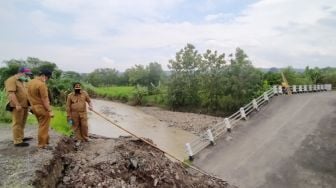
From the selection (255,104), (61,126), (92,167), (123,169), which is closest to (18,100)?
(92,167)

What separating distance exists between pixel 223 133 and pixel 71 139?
545 cm

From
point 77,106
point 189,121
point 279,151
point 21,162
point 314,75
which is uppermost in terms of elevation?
point 314,75

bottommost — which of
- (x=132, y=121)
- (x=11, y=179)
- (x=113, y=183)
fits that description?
(x=132, y=121)

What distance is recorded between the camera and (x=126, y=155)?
8.20 m

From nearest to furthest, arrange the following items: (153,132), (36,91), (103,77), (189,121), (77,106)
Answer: (36,91) → (77,106) → (153,132) → (189,121) → (103,77)

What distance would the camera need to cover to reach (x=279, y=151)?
9688mm

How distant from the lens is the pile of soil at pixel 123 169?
7.00 meters

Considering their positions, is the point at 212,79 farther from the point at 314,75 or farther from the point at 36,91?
the point at 36,91

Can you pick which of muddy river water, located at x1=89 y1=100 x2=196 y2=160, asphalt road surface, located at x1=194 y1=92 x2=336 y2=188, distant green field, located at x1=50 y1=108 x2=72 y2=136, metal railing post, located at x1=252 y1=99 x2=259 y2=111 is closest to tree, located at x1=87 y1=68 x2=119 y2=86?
muddy river water, located at x1=89 y1=100 x2=196 y2=160

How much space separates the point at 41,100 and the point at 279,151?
7270 millimetres

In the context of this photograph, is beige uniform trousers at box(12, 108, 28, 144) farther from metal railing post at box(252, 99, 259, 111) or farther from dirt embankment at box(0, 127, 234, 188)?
metal railing post at box(252, 99, 259, 111)

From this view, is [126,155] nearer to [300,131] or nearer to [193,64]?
[300,131]

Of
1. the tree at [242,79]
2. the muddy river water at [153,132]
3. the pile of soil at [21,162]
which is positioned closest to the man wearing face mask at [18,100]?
the pile of soil at [21,162]

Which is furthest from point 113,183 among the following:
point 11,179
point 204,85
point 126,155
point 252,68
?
point 204,85
